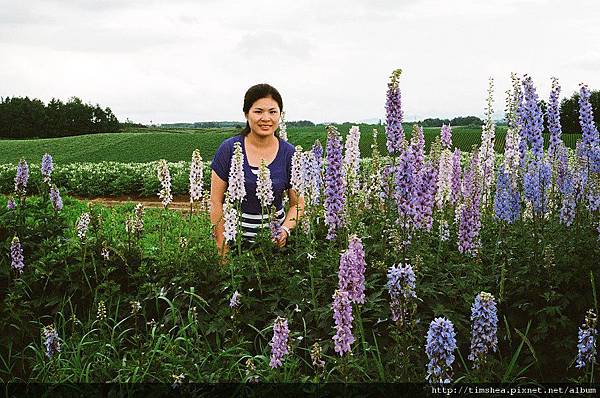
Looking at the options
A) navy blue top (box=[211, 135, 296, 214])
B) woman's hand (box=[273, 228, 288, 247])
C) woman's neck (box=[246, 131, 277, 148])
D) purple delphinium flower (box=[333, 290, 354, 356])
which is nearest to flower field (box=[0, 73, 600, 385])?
purple delphinium flower (box=[333, 290, 354, 356])

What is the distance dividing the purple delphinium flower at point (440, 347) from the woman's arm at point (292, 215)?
2480mm

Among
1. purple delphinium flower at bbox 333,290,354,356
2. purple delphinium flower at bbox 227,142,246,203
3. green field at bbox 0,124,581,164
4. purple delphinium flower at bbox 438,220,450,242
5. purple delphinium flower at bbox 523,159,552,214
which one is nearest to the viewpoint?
purple delphinium flower at bbox 333,290,354,356

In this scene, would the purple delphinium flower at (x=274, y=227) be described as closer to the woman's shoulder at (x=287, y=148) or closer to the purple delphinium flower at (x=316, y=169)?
the purple delphinium flower at (x=316, y=169)

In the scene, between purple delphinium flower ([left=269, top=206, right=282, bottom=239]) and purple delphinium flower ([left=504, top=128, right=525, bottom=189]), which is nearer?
purple delphinium flower ([left=269, top=206, right=282, bottom=239])

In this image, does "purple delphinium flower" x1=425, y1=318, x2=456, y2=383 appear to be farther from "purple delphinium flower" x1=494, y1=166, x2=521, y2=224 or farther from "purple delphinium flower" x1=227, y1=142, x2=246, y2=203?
"purple delphinium flower" x1=494, y1=166, x2=521, y2=224

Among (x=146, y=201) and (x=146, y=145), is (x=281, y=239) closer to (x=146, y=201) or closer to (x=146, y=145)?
(x=146, y=201)

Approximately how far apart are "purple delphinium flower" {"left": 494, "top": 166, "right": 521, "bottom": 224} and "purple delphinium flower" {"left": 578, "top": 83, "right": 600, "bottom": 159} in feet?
2.79

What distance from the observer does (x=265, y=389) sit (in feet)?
12.8

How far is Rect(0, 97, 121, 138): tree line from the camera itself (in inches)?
2207

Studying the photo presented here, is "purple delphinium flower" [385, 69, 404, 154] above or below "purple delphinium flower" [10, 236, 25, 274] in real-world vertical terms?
above

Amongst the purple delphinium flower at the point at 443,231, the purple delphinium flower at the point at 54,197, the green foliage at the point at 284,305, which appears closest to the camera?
the green foliage at the point at 284,305

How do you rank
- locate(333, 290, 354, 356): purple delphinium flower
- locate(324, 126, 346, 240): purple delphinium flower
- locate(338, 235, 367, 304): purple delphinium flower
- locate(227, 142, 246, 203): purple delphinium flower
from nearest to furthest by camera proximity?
1. locate(333, 290, 354, 356): purple delphinium flower
2. locate(338, 235, 367, 304): purple delphinium flower
3. locate(324, 126, 346, 240): purple delphinium flower
4. locate(227, 142, 246, 203): purple delphinium flower

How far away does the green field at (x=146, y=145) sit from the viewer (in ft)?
106

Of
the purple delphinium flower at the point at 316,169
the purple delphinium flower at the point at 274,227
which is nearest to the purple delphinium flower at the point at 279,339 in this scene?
the purple delphinium flower at the point at 274,227
